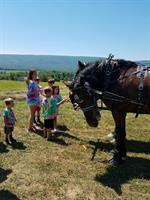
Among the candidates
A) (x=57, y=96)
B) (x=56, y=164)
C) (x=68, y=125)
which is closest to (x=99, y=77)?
(x=56, y=164)

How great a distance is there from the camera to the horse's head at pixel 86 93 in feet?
26.8

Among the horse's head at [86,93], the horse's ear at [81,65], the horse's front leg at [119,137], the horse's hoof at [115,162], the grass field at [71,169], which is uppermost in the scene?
the horse's ear at [81,65]

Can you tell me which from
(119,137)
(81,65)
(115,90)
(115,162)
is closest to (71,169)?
(115,162)

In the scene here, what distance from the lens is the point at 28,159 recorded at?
8.36 m

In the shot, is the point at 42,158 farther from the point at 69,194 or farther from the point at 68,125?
the point at 68,125

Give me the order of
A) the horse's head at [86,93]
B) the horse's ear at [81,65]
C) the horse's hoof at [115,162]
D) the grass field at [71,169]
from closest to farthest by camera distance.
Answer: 1. the grass field at [71,169]
2. the horse's hoof at [115,162]
3. the horse's head at [86,93]
4. the horse's ear at [81,65]

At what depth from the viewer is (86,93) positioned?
819 cm

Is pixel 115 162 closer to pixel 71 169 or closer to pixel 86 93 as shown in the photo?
pixel 71 169

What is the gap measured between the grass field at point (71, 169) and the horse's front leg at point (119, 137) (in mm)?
198

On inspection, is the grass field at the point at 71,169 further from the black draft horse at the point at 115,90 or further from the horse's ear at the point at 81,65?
the horse's ear at the point at 81,65

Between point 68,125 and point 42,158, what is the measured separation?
4.00m

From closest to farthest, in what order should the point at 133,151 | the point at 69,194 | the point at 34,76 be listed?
the point at 69,194 < the point at 133,151 < the point at 34,76

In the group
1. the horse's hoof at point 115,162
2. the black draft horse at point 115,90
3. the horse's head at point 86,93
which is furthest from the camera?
the horse's head at point 86,93

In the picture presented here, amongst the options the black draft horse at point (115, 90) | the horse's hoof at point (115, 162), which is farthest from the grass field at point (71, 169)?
the black draft horse at point (115, 90)
